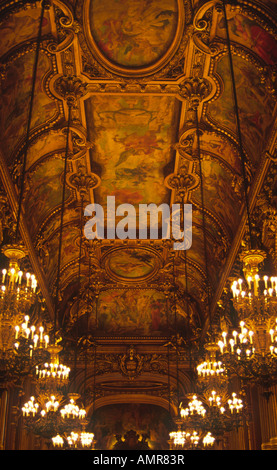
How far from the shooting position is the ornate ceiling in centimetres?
993

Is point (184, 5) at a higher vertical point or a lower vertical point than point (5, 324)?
higher

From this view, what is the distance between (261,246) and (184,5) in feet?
17.6

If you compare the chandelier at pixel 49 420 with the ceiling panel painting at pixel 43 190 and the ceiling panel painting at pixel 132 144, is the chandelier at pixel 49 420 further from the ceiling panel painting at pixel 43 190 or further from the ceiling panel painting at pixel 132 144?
the ceiling panel painting at pixel 132 144

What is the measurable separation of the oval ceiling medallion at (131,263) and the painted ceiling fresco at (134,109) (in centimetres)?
100

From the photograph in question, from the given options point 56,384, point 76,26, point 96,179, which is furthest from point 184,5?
point 56,384

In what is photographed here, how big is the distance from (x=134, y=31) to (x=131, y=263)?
1103 centimetres

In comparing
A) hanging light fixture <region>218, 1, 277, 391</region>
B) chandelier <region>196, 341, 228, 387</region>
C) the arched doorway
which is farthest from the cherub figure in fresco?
the arched doorway

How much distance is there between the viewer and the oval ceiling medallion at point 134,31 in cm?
996

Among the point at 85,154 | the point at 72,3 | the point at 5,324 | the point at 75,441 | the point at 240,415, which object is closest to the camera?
the point at 5,324

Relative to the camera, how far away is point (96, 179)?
14.7 meters

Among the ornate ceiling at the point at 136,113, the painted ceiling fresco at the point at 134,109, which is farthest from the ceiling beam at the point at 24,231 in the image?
the painted ceiling fresco at the point at 134,109
